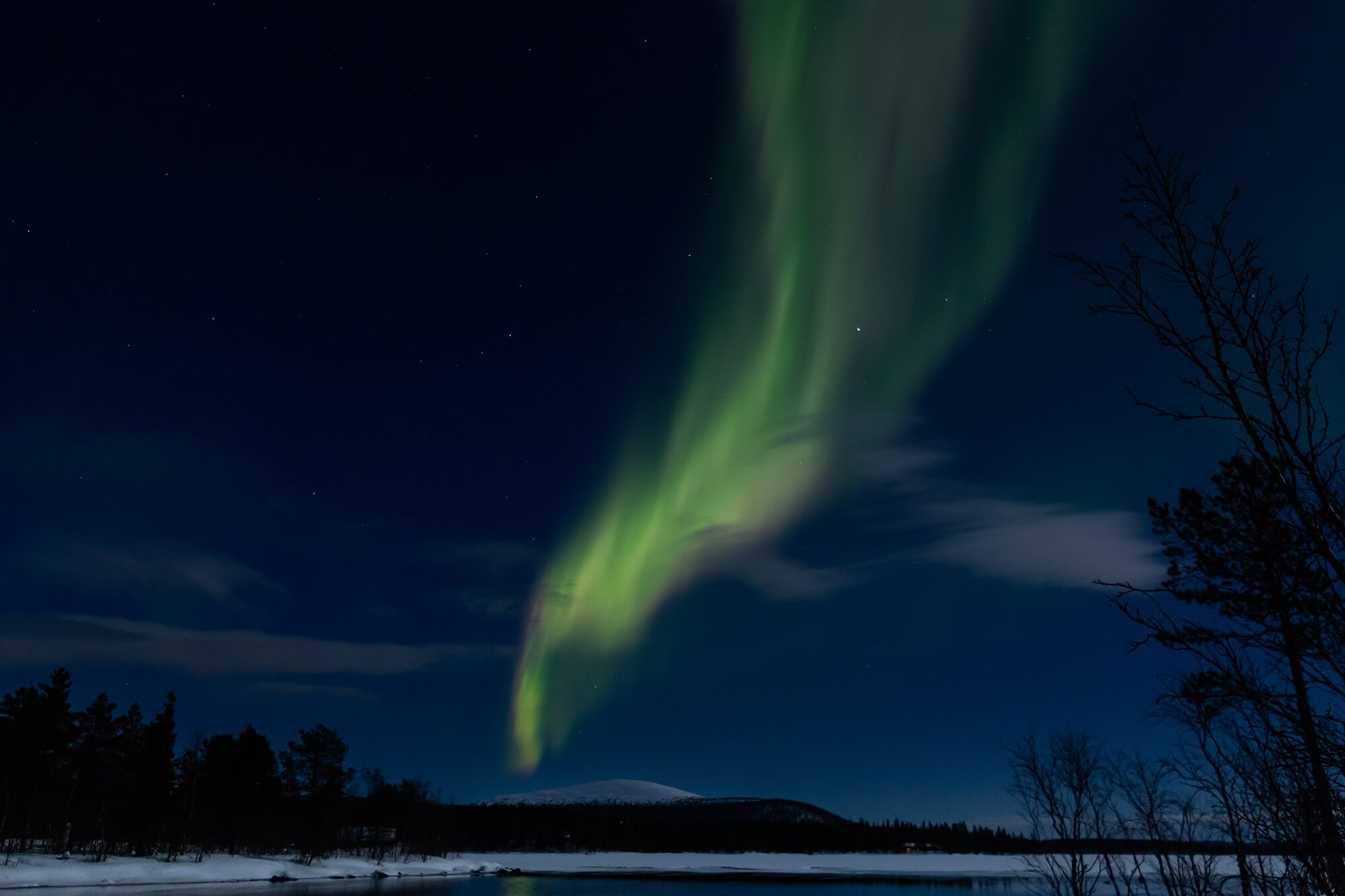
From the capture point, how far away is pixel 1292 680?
5.79 metres

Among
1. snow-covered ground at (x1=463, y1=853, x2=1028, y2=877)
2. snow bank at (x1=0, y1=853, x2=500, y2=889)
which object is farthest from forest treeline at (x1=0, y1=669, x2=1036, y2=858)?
snow-covered ground at (x1=463, y1=853, x2=1028, y2=877)

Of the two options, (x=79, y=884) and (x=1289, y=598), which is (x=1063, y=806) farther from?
(x=79, y=884)

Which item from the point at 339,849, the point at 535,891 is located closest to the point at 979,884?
the point at 535,891

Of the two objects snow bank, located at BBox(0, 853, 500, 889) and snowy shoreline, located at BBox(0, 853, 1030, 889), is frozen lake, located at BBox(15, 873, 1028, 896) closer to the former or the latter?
snow bank, located at BBox(0, 853, 500, 889)

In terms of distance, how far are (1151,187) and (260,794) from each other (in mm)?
113874

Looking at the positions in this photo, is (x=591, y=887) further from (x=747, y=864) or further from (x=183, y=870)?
(x=747, y=864)

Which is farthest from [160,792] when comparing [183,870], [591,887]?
[591,887]

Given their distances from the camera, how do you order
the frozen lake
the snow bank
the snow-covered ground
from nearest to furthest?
1. the snow bank
2. the frozen lake
3. the snow-covered ground

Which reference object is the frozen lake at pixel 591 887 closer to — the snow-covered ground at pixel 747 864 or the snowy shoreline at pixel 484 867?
the snowy shoreline at pixel 484 867

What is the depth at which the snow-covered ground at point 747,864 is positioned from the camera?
125 meters

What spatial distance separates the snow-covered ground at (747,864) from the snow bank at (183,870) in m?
23.6

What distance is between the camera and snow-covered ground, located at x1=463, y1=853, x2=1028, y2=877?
124750mm

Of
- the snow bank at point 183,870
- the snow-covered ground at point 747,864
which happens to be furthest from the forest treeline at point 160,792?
the snow-covered ground at point 747,864

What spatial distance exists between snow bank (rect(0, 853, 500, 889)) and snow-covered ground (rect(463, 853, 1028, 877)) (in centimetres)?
2363
